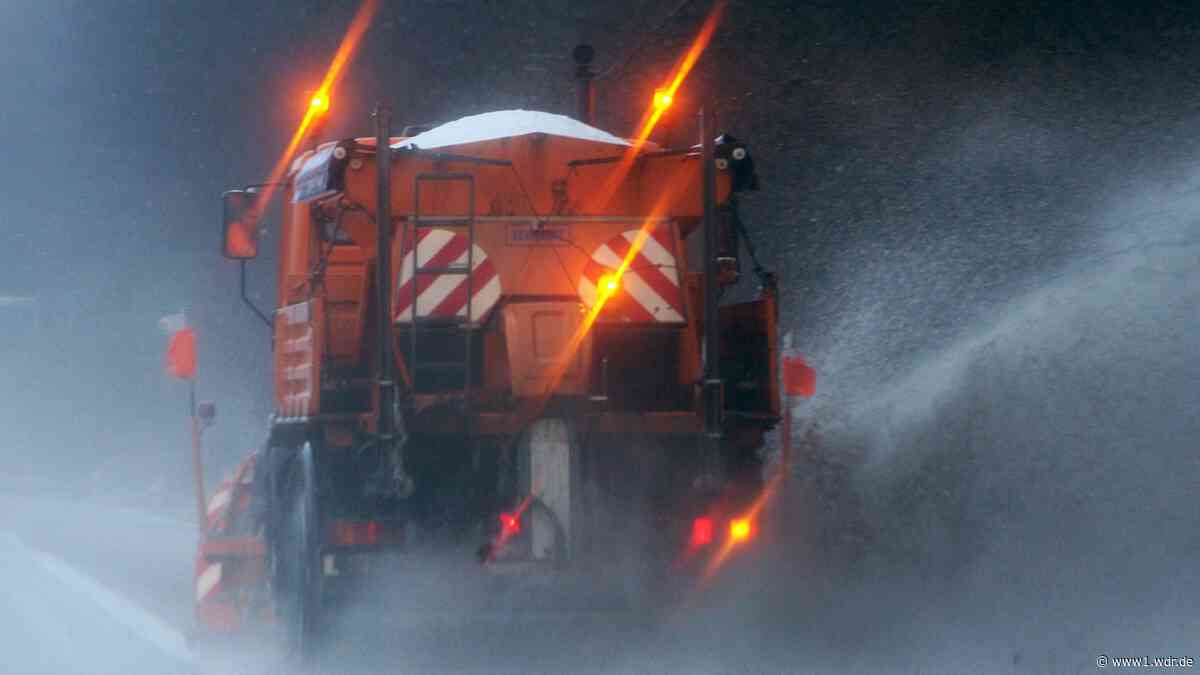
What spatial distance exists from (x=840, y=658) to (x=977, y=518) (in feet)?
7.66

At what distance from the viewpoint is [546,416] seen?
9.16 metres

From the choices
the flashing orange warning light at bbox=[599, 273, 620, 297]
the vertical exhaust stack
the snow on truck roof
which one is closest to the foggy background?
the flashing orange warning light at bbox=[599, 273, 620, 297]

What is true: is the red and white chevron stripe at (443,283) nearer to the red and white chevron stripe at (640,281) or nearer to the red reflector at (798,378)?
the red and white chevron stripe at (640,281)

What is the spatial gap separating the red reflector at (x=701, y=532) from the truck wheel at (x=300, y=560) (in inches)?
81.4

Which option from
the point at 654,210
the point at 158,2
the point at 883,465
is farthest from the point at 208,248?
the point at 654,210

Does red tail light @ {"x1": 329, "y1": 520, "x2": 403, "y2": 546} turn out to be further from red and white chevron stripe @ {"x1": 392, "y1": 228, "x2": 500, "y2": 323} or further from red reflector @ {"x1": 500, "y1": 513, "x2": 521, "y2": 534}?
red and white chevron stripe @ {"x1": 392, "y1": 228, "x2": 500, "y2": 323}

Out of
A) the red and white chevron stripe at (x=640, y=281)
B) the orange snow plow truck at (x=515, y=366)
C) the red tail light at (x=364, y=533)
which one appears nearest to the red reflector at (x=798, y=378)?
the orange snow plow truck at (x=515, y=366)

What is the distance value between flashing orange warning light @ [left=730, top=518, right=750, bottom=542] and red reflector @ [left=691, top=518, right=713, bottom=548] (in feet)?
0.51

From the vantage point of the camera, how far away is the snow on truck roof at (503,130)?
33.2 feet

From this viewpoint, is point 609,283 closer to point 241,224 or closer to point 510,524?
point 510,524

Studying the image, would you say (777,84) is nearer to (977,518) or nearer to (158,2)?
(977,518)

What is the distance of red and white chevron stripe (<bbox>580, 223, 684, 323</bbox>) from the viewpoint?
9.62 metres

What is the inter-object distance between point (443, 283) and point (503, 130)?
1213 millimetres

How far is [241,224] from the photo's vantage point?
11.7m
